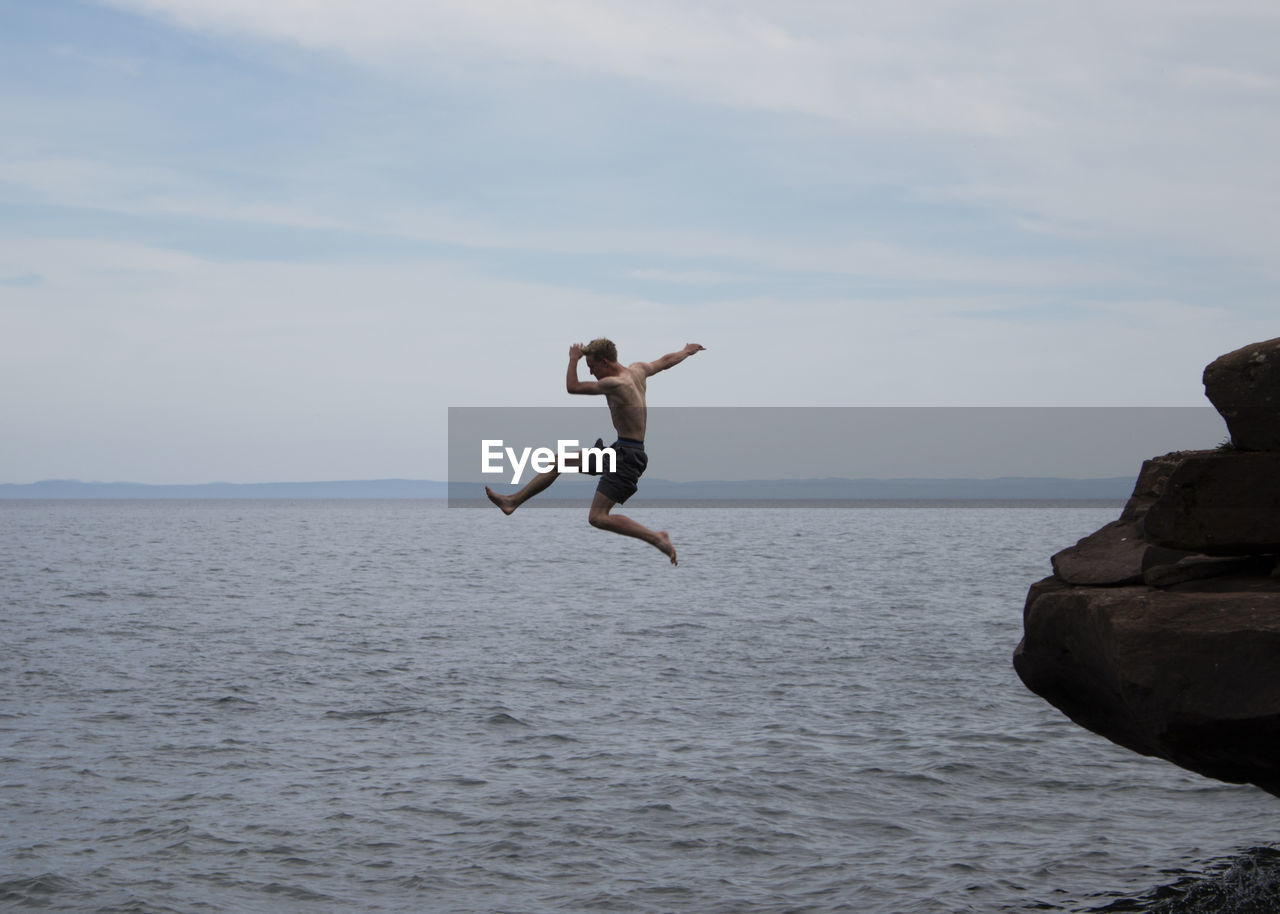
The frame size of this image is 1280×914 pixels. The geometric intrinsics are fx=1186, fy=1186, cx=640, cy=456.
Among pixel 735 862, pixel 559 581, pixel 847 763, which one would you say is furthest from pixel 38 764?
pixel 559 581

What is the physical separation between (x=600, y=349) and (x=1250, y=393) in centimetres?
561

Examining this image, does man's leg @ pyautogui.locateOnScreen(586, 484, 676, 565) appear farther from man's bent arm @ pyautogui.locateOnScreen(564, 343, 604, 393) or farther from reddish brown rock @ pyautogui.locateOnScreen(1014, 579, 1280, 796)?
reddish brown rock @ pyautogui.locateOnScreen(1014, 579, 1280, 796)

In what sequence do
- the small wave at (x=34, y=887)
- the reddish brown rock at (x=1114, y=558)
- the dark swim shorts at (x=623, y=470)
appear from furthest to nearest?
1. the small wave at (x=34, y=887)
2. the dark swim shorts at (x=623, y=470)
3. the reddish brown rock at (x=1114, y=558)

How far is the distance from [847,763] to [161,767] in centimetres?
1400

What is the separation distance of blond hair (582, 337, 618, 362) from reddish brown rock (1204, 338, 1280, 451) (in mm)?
5283

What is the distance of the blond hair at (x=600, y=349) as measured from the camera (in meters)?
10.9

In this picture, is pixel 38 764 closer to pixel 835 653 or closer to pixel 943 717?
pixel 943 717

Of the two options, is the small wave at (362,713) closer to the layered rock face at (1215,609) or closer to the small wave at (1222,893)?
the small wave at (1222,893)

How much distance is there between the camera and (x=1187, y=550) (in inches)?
407

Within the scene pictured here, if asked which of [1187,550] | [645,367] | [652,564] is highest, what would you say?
[645,367]

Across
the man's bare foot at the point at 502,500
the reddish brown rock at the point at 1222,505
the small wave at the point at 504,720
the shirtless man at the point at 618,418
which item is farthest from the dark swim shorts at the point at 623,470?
the small wave at the point at 504,720

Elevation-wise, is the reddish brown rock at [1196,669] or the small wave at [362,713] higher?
the reddish brown rock at [1196,669]

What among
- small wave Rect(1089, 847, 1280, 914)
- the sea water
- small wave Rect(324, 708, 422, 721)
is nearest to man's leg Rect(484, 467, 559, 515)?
the sea water

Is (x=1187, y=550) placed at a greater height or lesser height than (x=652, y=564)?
greater
